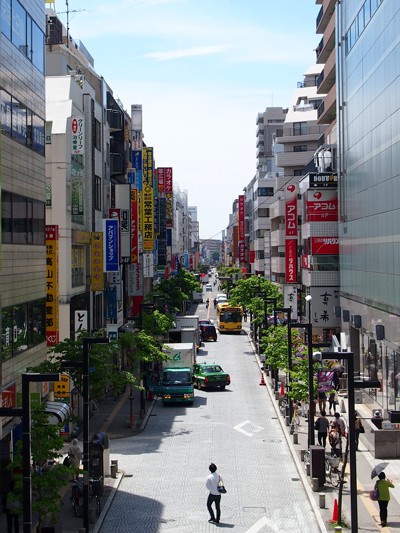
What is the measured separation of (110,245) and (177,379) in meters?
9.01

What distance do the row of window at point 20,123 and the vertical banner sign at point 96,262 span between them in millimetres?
15521

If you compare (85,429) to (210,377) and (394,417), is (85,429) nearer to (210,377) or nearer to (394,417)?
(394,417)

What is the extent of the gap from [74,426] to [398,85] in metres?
20.7

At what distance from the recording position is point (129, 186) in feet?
203

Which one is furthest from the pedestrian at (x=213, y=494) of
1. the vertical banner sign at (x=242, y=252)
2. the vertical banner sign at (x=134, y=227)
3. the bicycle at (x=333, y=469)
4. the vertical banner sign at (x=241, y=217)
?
the vertical banner sign at (x=241, y=217)

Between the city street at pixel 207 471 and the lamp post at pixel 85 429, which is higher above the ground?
the lamp post at pixel 85 429

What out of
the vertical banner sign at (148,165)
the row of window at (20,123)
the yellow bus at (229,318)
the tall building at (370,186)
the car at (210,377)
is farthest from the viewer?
the yellow bus at (229,318)

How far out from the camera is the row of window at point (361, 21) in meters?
43.7

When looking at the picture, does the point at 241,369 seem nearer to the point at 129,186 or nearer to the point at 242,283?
the point at 129,186

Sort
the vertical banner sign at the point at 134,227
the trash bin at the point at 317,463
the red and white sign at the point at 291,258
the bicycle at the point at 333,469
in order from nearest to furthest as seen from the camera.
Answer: the trash bin at the point at 317,463 < the bicycle at the point at 333,469 < the vertical banner sign at the point at 134,227 < the red and white sign at the point at 291,258

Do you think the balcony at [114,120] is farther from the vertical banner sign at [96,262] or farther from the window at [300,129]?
the window at [300,129]

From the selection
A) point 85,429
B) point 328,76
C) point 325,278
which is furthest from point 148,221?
point 85,429

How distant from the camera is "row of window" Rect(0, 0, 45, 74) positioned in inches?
1051

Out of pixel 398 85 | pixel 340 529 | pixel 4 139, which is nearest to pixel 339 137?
pixel 398 85
